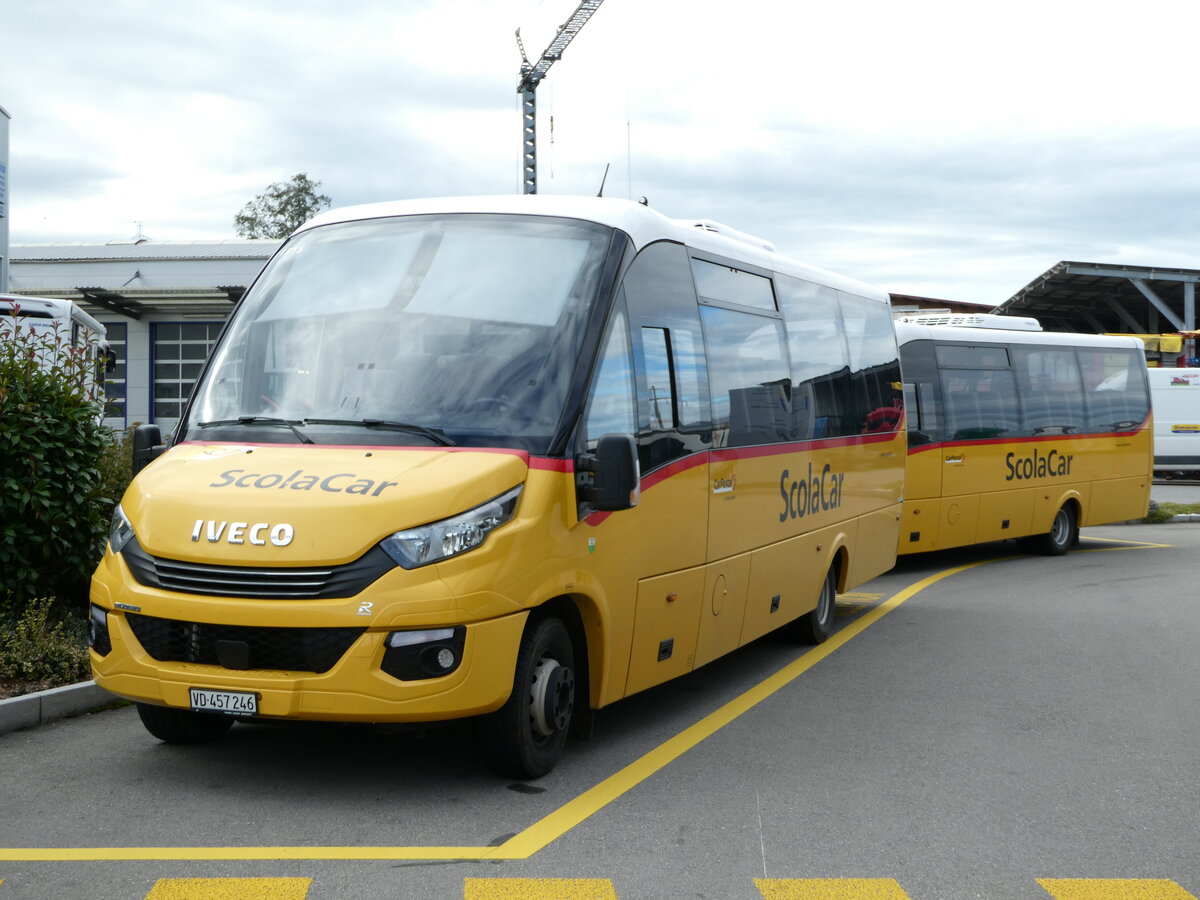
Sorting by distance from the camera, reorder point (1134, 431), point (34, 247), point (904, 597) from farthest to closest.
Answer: point (34, 247)
point (1134, 431)
point (904, 597)

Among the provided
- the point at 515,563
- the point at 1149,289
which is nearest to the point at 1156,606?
the point at 515,563

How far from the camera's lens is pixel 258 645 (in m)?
5.54

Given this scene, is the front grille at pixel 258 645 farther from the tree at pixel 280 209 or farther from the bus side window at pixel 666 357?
the tree at pixel 280 209

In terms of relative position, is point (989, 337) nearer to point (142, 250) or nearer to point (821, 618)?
point (821, 618)

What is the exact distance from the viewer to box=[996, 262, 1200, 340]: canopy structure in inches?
1662

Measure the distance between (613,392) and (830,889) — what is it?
104 inches

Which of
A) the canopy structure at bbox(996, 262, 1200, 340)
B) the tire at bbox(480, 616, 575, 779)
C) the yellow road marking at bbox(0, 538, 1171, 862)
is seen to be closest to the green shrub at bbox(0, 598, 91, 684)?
the yellow road marking at bbox(0, 538, 1171, 862)

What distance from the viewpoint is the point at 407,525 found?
5.52m

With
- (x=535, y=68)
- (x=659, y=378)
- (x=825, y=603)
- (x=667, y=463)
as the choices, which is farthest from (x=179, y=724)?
(x=535, y=68)

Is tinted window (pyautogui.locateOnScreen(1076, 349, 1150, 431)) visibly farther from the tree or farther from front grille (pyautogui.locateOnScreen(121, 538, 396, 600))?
the tree

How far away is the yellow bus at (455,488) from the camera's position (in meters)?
5.52

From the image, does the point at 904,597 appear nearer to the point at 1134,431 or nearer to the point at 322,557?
the point at 1134,431

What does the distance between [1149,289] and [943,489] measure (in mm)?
31991

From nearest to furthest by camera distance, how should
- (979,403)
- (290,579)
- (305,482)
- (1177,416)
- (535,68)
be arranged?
(290,579) < (305,482) < (979,403) < (1177,416) < (535,68)
